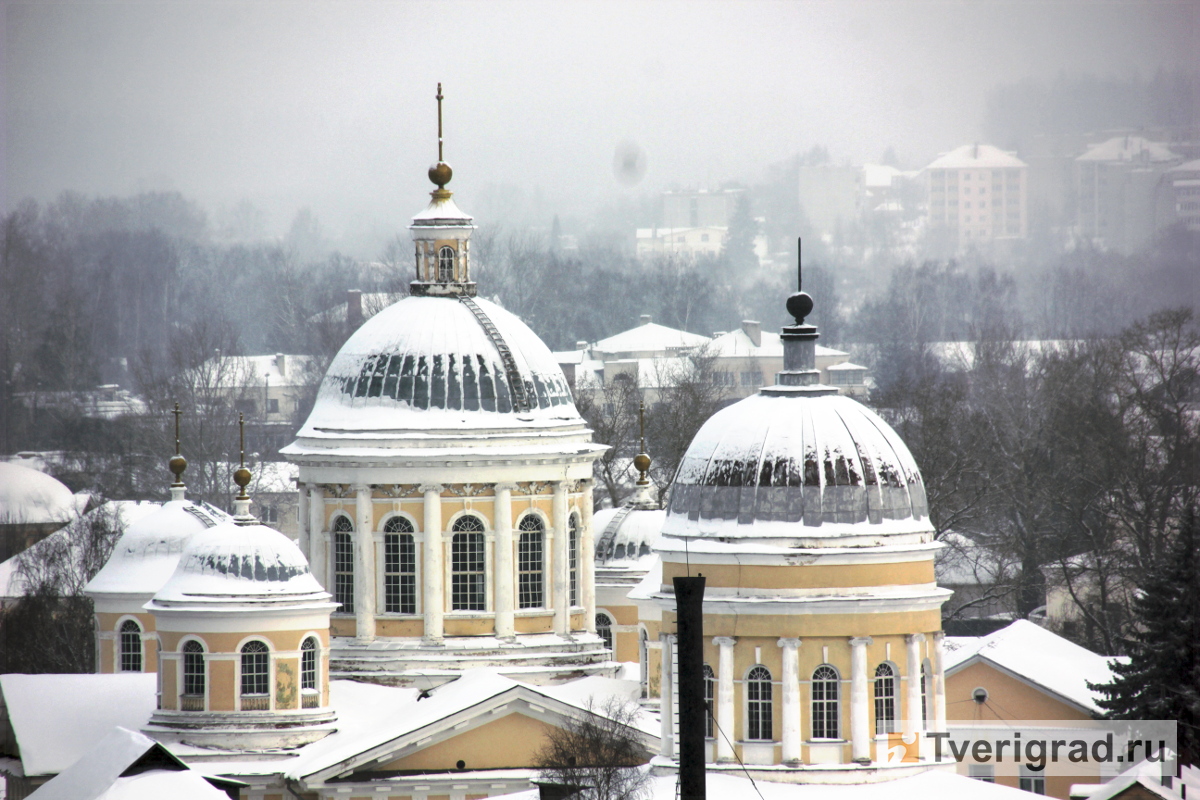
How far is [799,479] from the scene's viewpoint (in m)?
40.0

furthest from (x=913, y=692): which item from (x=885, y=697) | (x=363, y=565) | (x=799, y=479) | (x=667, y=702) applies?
(x=363, y=565)

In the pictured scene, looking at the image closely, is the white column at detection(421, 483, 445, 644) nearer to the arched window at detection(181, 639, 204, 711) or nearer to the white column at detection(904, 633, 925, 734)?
the arched window at detection(181, 639, 204, 711)

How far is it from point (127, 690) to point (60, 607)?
20.5 metres

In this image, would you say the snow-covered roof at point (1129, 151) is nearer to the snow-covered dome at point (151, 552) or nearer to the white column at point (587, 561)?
the white column at point (587, 561)

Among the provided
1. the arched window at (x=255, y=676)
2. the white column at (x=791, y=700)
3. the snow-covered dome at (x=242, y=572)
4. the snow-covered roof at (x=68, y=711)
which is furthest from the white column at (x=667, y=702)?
the snow-covered roof at (x=68, y=711)

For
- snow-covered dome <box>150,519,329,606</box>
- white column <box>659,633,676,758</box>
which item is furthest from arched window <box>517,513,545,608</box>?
white column <box>659,633,676,758</box>

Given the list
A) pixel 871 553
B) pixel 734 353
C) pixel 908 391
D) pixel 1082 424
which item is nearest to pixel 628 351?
pixel 734 353

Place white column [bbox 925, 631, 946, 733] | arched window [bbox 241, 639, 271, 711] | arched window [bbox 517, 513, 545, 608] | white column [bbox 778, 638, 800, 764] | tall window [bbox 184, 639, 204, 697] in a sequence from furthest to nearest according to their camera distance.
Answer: arched window [bbox 517, 513, 545, 608] → tall window [bbox 184, 639, 204, 697] → arched window [bbox 241, 639, 271, 711] → white column [bbox 925, 631, 946, 733] → white column [bbox 778, 638, 800, 764]

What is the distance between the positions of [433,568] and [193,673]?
5335 millimetres

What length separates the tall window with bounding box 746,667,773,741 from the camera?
39219mm

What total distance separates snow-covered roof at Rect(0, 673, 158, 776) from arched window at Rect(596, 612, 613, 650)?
8.45 metres

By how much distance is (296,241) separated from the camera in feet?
431

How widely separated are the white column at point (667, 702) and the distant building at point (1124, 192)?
3064 inches

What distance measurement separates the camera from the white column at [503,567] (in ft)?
163
